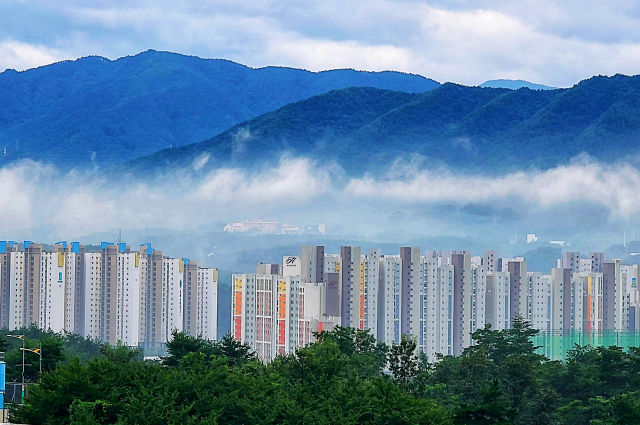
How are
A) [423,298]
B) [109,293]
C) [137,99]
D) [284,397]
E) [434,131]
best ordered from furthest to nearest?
[137,99], [434,131], [109,293], [423,298], [284,397]

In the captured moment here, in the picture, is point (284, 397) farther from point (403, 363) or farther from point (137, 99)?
point (137, 99)

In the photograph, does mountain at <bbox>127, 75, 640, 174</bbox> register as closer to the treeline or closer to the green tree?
the treeline

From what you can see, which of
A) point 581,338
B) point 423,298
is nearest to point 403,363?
point 423,298

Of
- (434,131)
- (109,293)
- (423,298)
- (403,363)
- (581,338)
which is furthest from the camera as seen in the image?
(434,131)

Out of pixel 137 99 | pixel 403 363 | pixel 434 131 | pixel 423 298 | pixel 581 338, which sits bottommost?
pixel 581 338

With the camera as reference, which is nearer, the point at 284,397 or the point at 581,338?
the point at 284,397

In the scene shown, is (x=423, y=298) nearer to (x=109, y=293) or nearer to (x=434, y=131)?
(x=109, y=293)

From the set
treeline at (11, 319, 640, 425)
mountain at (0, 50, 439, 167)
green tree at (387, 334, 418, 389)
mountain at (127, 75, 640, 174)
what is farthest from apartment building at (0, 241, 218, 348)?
mountain at (0, 50, 439, 167)

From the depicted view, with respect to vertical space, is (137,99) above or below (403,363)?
above

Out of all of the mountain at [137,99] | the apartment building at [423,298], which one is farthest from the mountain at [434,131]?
the apartment building at [423,298]
